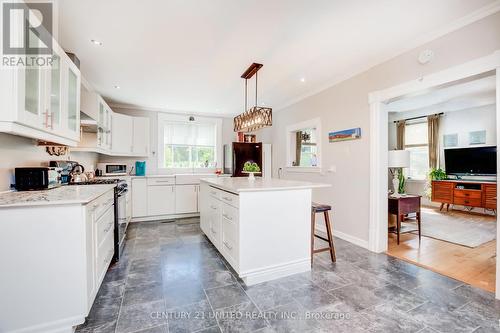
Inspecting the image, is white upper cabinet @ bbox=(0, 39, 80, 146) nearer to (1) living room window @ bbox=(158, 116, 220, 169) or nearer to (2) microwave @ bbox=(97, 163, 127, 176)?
(2) microwave @ bbox=(97, 163, 127, 176)

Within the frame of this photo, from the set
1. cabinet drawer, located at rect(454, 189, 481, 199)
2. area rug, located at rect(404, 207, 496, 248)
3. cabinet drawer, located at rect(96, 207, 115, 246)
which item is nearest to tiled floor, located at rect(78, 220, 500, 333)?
cabinet drawer, located at rect(96, 207, 115, 246)

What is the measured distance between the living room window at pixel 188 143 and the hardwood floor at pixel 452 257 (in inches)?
167

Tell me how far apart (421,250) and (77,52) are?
498cm

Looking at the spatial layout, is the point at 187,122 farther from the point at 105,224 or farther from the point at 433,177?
the point at 433,177

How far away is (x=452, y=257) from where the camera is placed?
2.76 meters

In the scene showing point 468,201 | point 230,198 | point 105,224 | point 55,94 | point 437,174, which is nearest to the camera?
point 55,94

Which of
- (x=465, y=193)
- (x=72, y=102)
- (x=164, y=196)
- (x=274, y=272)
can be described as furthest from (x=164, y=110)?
(x=465, y=193)

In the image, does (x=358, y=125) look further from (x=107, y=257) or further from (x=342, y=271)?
(x=107, y=257)

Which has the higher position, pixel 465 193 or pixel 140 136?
pixel 140 136

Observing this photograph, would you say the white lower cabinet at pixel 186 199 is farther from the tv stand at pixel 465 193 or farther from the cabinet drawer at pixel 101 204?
the tv stand at pixel 465 193

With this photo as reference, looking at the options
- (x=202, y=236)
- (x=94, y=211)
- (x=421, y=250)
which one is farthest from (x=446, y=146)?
(x=94, y=211)

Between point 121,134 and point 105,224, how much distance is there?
2.88m

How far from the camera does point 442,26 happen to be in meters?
2.14

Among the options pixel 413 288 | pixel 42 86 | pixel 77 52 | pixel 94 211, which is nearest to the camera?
pixel 42 86
